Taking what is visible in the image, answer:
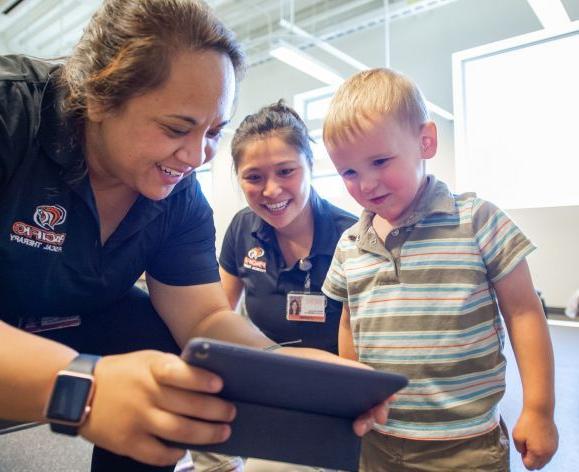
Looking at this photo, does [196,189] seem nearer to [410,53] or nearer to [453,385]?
A: [453,385]

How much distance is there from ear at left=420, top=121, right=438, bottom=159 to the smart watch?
76cm

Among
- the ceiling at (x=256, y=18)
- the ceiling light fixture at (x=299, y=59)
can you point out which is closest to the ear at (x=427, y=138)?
the ceiling light fixture at (x=299, y=59)

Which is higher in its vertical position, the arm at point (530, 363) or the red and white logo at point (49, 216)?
the red and white logo at point (49, 216)

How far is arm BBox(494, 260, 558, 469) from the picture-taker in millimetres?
777

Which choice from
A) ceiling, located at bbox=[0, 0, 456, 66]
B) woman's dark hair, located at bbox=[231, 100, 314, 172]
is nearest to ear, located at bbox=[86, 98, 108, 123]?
woman's dark hair, located at bbox=[231, 100, 314, 172]

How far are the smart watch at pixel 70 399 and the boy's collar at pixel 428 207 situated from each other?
613 mm

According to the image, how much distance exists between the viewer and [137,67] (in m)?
0.74

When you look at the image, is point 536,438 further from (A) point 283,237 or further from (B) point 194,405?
(A) point 283,237

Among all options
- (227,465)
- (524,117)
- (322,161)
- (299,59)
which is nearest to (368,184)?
(227,465)

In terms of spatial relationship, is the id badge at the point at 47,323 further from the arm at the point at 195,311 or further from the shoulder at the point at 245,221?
the shoulder at the point at 245,221

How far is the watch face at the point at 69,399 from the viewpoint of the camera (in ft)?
1.51

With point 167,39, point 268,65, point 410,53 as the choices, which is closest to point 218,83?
point 167,39

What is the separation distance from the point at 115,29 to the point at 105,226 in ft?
1.24

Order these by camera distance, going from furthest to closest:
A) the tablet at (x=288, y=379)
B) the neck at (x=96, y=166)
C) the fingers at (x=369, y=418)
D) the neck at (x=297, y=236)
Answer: the neck at (x=297, y=236) → the neck at (x=96, y=166) → the fingers at (x=369, y=418) → the tablet at (x=288, y=379)
